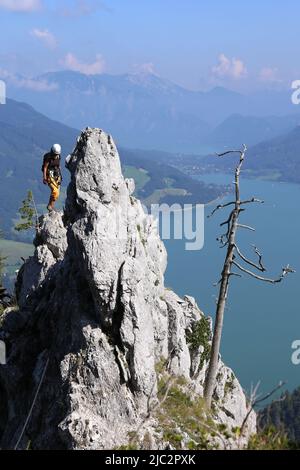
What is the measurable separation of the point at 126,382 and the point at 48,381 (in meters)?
2.52

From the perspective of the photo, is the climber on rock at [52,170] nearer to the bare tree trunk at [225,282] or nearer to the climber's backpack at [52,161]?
the climber's backpack at [52,161]

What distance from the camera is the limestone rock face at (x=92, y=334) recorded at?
14.6 meters

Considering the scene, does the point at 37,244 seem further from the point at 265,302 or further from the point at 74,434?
the point at 265,302

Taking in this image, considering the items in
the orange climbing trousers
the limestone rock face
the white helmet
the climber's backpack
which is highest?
the white helmet

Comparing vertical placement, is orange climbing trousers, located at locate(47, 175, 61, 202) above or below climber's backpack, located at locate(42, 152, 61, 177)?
below

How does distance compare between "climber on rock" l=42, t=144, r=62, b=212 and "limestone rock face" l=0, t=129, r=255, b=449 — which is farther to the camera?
"climber on rock" l=42, t=144, r=62, b=212

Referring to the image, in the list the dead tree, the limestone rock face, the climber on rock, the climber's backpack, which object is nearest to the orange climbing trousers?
the climber on rock

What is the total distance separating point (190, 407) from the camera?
52.7 ft

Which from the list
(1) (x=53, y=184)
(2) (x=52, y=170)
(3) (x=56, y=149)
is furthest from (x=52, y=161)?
(1) (x=53, y=184)

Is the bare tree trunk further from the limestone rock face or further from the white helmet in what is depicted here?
the white helmet

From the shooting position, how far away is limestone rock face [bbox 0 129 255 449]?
14.6 m

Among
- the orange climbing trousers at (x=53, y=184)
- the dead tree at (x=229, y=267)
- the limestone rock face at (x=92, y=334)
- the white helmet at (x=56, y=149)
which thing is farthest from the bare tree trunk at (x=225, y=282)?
the orange climbing trousers at (x=53, y=184)

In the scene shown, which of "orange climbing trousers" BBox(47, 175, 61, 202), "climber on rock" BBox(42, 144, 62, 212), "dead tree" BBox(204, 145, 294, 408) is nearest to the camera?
"dead tree" BBox(204, 145, 294, 408)

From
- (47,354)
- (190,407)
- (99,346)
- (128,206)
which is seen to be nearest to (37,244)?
(128,206)
